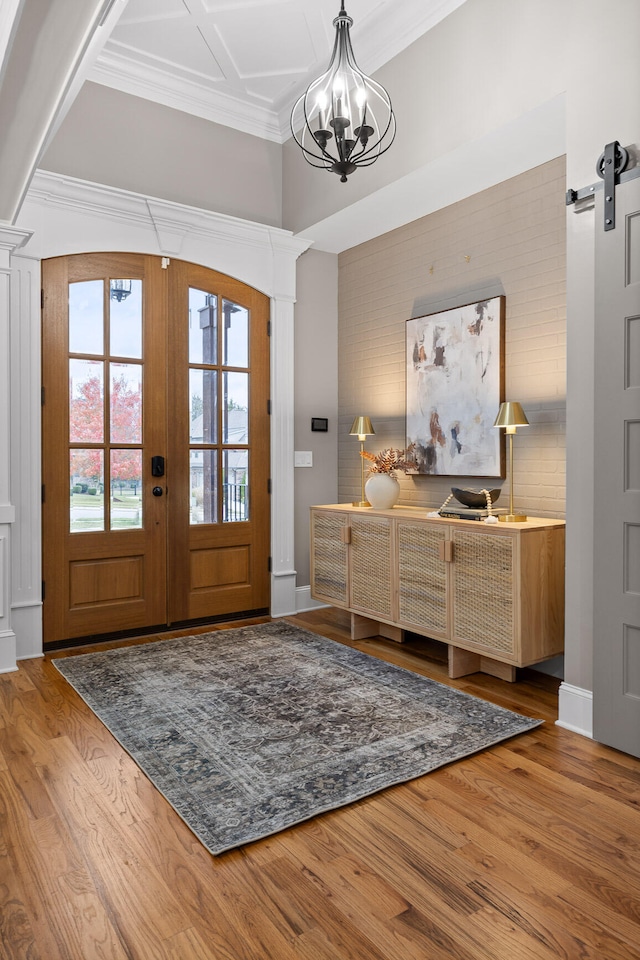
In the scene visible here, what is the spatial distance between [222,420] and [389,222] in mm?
1744

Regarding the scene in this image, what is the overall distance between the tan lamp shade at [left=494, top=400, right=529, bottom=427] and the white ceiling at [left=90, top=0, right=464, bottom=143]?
202 cm

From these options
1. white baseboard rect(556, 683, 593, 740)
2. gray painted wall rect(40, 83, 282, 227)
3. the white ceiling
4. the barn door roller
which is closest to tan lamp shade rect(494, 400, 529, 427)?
the barn door roller

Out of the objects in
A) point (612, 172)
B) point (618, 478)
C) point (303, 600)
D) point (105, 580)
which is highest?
point (612, 172)

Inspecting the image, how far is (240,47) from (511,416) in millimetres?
2702

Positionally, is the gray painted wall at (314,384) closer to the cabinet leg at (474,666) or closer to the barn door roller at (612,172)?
the cabinet leg at (474,666)

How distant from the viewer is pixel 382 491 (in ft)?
13.1

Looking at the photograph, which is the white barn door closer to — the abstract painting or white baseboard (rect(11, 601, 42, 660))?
the abstract painting

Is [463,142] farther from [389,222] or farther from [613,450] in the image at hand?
[613,450]

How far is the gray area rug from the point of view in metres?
2.12

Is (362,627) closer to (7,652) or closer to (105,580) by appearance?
(105,580)

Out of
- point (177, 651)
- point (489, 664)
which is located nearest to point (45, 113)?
point (177, 651)

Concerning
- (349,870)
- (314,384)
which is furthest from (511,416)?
(349,870)

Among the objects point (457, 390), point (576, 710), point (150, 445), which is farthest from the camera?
point (150, 445)

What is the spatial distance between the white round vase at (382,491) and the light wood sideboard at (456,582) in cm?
11
